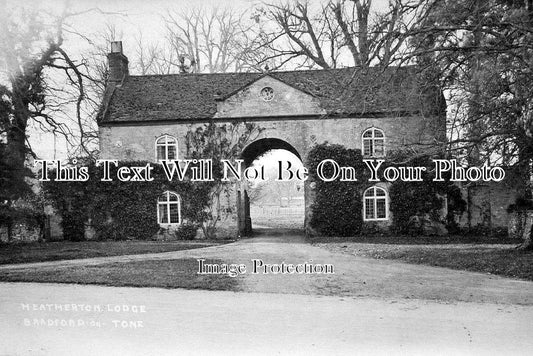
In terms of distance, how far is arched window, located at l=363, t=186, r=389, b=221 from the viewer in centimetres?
1609

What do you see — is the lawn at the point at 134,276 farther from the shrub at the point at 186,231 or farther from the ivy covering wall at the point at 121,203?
the ivy covering wall at the point at 121,203

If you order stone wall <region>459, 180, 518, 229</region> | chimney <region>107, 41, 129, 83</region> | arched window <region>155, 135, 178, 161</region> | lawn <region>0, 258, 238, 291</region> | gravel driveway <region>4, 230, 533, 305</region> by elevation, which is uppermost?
chimney <region>107, 41, 129, 83</region>

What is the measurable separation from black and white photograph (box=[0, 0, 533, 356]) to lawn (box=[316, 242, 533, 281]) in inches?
3.1

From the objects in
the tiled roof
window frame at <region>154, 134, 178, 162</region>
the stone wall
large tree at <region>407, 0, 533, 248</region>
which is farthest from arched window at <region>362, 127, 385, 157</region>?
window frame at <region>154, 134, 178, 162</region>

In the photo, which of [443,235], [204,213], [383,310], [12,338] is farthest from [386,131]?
[12,338]

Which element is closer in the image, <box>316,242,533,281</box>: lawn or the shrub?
<box>316,242,533,281</box>: lawn

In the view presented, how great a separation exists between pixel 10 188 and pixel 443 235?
13.6 m

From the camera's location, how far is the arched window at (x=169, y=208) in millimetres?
16312

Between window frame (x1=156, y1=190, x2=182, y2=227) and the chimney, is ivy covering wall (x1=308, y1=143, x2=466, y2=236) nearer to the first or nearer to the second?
window frame (x1=156, y1=190, x2=182, y2=227)

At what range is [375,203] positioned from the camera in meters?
16.0

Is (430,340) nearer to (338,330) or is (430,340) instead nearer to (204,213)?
(338,330)

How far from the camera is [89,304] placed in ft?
20.1

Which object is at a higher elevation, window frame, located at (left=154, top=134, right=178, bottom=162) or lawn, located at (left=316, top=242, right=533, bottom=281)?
window frame, located at (left=154, top=134, right=178, bottom=162)

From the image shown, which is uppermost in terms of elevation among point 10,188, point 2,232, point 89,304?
point 10,188
